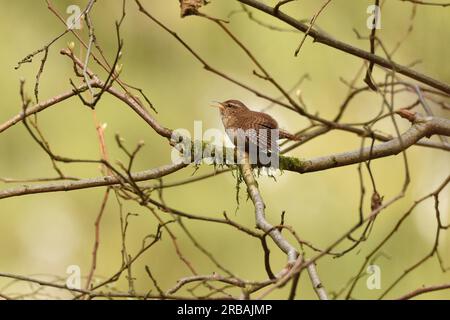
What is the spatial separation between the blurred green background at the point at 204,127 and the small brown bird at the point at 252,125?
65.7 inches

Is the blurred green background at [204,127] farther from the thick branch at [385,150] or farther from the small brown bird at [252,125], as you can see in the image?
the thick branch at [385,150]

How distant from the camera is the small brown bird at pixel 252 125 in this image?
10.1ft

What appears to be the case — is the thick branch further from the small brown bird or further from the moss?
the small brown bird

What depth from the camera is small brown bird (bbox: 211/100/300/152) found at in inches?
121

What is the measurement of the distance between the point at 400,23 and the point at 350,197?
1.53 meters

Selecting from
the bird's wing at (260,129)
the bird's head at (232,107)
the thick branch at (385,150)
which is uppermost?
the bird's head at (232,107)

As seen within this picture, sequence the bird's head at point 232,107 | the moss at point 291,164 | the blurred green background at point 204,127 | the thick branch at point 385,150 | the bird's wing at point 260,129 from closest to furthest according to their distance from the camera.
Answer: the thick branch at point 385,150, the moss at point 291,164, the bird's wing at point 260,129, the bird's head at point 232,107, the blurred green background at point 204,127

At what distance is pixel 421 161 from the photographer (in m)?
6.21

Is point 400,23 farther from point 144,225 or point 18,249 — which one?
point 18,249

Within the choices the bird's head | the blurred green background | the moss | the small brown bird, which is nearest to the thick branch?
the moss

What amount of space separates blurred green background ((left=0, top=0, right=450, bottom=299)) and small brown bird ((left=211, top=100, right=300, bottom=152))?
167 centimetres

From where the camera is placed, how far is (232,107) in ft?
12.3


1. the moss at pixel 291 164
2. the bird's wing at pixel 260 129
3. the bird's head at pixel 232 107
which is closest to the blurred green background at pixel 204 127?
the bird's head at pixel 232 107
